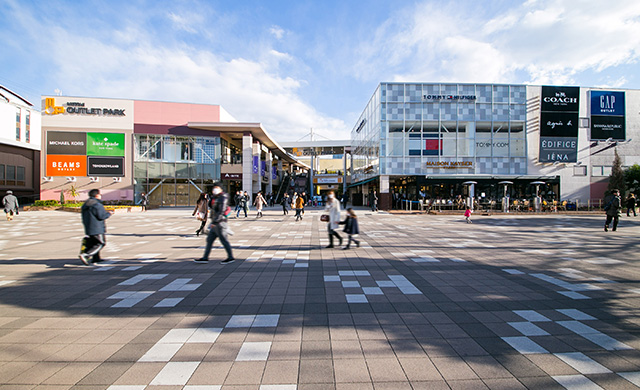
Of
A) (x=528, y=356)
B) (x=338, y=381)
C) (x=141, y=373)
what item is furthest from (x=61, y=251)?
(x=528, y=356)

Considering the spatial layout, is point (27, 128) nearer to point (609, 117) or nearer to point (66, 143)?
point (66, 143)

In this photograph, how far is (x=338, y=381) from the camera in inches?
103

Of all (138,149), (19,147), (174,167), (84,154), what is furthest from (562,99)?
(19,147)

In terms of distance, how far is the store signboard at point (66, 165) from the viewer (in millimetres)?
32781

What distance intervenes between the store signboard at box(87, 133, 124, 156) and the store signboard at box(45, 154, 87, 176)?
139 cm

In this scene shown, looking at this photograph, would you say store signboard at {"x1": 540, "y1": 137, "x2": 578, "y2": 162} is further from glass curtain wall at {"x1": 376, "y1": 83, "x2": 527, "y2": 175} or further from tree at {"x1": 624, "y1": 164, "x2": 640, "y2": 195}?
tree at {"x1": 624, "y1": 164, "x2": 640, "y2": 195}

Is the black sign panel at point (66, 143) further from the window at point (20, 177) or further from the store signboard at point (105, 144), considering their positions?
the window at point (20, 177)

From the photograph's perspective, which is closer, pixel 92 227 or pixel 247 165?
pixel 92 227

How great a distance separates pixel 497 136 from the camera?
29.8 metres

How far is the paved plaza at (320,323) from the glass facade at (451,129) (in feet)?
74.9

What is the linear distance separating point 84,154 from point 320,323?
40.2m

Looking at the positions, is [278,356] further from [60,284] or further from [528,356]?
[60,284]

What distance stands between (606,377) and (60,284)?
314 inches

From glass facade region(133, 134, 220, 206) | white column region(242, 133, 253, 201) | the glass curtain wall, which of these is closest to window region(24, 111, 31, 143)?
glass facade region(133, 134, 220, 206)
